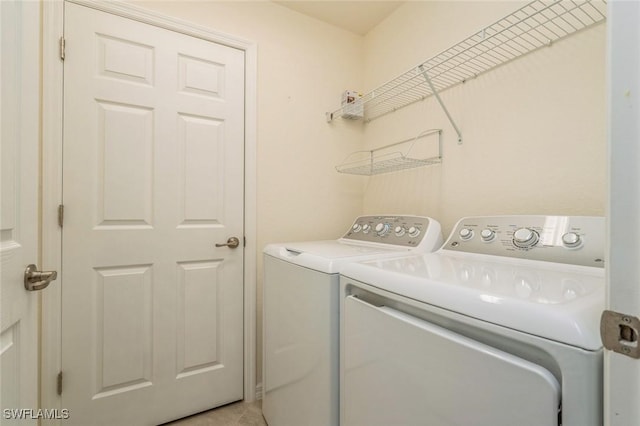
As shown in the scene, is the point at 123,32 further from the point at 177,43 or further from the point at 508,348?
the point at 508,348

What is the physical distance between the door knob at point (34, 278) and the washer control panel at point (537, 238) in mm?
1361

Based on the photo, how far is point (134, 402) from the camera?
1547 mm

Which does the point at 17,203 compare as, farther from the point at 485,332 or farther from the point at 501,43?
the point at 501,43

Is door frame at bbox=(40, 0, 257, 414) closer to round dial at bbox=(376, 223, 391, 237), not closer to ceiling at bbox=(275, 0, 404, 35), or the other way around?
ceiling at bbox=(275, 0, 404, 35)

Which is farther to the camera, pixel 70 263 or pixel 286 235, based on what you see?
pixel 286 235

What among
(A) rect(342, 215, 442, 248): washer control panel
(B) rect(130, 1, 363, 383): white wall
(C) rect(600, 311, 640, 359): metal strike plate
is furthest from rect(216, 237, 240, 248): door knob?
(C) rect(600, 311, 640, 359): metal strike plate

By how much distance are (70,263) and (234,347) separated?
96cm

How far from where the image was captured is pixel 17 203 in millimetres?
734

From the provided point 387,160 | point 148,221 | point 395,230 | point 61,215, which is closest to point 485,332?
point 395,230

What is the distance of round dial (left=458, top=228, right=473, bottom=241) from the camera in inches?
48.7

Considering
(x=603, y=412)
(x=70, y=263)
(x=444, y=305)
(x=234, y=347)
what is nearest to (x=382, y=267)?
(x=444, y=305)

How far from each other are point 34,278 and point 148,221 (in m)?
0.85

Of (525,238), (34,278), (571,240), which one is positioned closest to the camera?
(34,278)

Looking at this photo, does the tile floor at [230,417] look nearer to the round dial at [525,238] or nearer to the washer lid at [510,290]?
the washer lid at [510,290]
